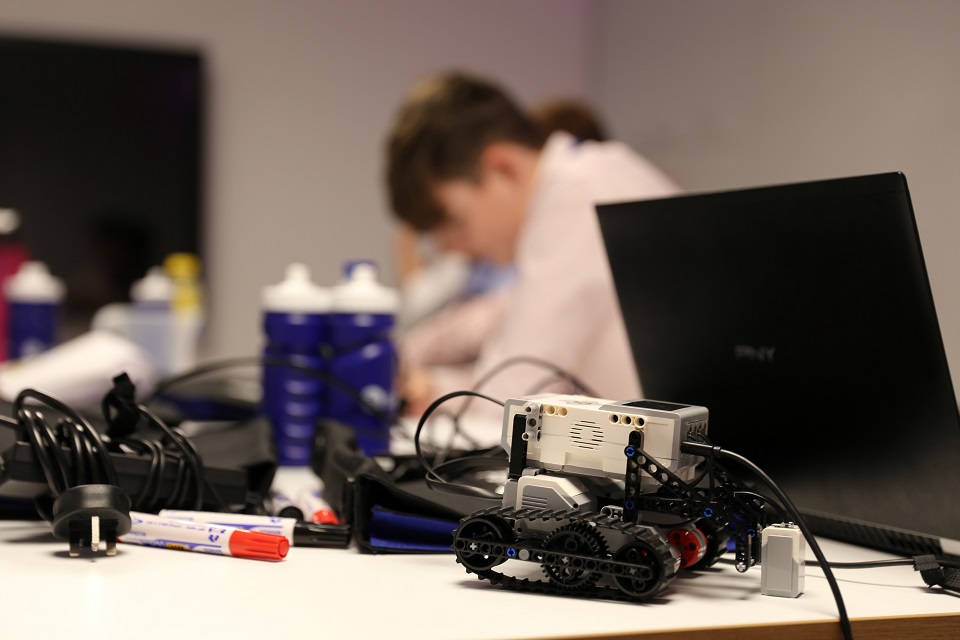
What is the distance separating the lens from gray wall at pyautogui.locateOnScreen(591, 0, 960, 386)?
3.94 feet

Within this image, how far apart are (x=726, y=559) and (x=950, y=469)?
163 millimetres

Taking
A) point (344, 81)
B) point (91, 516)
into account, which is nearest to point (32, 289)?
point (344, 81)

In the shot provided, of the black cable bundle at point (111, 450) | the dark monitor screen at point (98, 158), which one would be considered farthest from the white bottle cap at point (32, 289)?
the black cable bundle at point (111, 450)

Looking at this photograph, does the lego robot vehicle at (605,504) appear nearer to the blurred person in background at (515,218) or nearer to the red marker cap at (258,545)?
the red marker cap at (258,545)

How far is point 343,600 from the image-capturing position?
542 mm

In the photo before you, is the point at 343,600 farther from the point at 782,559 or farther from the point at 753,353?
the point at 753,353

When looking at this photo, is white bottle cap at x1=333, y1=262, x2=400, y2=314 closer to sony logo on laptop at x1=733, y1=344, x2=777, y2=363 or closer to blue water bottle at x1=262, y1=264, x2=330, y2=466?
blue water bottle at x1=262, y1=264, x2=330, y2=466

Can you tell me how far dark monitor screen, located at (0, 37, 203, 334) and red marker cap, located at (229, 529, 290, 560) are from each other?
8.17ft

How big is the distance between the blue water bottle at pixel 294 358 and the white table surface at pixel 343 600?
51 centimetres

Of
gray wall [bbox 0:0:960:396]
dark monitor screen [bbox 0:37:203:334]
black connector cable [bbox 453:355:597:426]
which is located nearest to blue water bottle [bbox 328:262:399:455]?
black connector cable [bbox 453:355:597:426]

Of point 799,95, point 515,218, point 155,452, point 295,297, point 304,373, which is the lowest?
point 155,452

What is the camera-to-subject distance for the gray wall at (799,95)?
1201 millimetres

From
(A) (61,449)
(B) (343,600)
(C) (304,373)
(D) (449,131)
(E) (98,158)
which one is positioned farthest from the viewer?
(E) (98,158)

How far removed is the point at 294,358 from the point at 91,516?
60 centimetres
